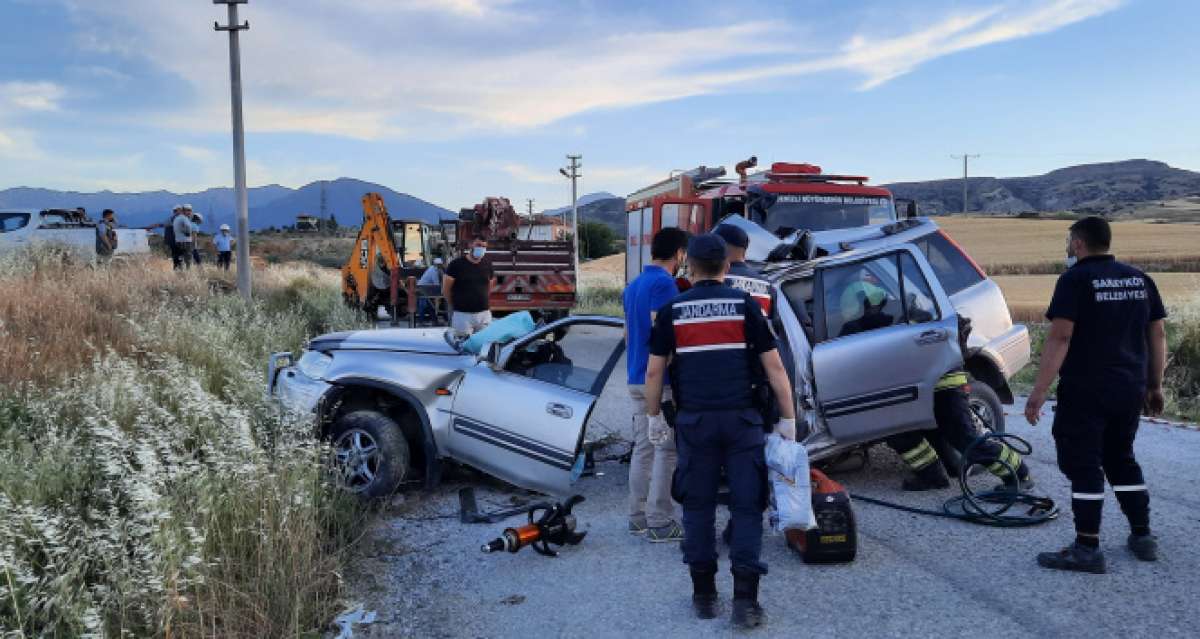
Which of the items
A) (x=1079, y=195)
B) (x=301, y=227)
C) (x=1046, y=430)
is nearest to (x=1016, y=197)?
(x=1079, y=195)

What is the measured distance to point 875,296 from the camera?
21.4ft

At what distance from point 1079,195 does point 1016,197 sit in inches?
428

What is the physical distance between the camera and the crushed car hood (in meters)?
6.43

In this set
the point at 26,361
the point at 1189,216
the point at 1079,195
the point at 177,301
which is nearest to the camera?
the point at 26,361

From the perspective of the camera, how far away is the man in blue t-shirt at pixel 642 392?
210 inches

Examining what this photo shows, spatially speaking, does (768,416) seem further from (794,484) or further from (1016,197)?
(1016,197)

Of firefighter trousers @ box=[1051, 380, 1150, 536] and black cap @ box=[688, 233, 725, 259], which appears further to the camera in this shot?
firefighter trousers @ box=[1051, 380, 1150, 536]

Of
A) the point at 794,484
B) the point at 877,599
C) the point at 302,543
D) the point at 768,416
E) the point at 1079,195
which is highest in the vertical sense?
the point at 1079,195

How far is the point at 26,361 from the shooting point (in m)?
7.88

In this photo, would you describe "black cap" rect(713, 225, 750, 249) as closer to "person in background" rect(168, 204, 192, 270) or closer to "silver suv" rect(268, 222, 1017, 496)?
"silver suv" rect(268, 222, 1017, 496)

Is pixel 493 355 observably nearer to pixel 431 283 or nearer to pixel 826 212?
pixel 826 212

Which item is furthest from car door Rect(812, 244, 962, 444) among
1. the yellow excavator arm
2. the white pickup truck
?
the white pickup truck

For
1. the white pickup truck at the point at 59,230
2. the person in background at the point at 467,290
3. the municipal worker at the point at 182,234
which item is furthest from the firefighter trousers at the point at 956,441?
the municipal worker at the point at 182,234

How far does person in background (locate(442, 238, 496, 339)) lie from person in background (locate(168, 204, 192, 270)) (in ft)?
37.3
